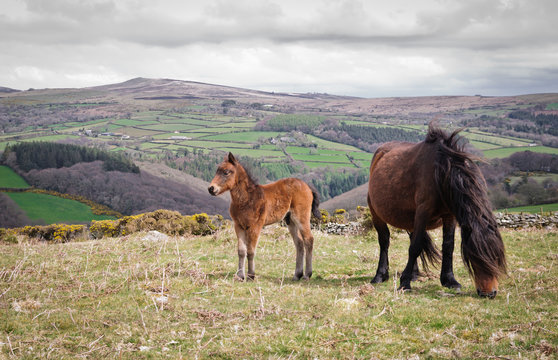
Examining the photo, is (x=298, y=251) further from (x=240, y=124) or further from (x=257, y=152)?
(x=240, y=124)

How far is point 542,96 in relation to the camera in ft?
498

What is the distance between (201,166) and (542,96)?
13289 cm

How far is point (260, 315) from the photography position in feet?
24.3

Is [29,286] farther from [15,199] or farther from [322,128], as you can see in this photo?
[322,128]

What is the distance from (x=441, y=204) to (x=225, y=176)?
5.28 m

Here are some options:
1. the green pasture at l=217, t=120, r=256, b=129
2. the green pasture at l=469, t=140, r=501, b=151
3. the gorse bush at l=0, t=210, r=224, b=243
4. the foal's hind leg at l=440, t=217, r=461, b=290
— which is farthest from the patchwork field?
the green pasture at l=217, t=120, r=256, b=129

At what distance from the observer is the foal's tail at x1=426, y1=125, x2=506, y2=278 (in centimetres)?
798

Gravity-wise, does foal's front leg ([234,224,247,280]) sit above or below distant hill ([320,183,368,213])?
above

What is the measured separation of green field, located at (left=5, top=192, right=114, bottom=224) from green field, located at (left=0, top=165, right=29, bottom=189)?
638cm

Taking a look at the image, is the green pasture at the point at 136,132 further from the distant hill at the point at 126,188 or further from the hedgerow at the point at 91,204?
the hedgerow at the point at 91,204

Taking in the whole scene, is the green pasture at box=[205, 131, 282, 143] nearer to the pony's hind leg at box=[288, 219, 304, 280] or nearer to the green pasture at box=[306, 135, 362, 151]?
the green pasture at box=[306, 135, 362, 151]

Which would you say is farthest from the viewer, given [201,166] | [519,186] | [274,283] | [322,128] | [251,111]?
[251,111]

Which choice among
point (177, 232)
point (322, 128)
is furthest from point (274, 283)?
point (322, 128)

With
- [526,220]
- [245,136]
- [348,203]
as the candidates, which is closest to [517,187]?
[526,220]
